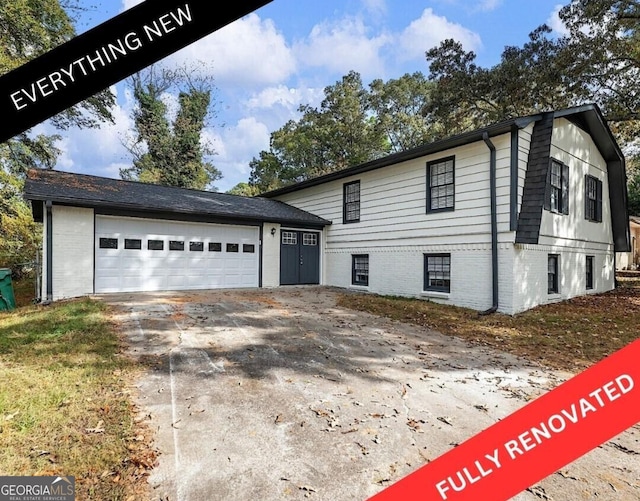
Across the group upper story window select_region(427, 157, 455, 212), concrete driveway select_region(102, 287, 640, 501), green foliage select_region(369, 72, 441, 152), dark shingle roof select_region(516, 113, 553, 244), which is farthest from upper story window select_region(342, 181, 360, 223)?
green foliage select_region(369, 72, 441, 152)

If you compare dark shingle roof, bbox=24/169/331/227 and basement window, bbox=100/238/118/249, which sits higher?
dark shingle roof, bbox=24/169/331/227

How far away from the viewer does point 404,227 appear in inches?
444

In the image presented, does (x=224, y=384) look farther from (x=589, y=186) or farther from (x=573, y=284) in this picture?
(x=589, y=186)

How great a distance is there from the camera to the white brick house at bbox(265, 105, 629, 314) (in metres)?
8.66

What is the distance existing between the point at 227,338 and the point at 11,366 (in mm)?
2731

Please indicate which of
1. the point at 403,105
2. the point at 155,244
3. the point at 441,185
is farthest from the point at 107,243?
the point at 403,105

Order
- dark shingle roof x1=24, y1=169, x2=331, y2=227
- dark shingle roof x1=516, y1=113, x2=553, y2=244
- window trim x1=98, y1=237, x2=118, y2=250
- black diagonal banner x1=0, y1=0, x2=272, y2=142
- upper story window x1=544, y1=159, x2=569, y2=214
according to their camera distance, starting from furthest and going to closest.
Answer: window trim x1=98, y1=237, x2=118, y2=250
upper story window x1=544, y1=159, x2=569, y2=214
dark shingle roof x1=24, y1=169, x2=331, y2=227
dark shingle roof x1=516, y1=113, x2=553, y2=244
black diagonal banner x1=0, y1=0, x2=272, y2=142

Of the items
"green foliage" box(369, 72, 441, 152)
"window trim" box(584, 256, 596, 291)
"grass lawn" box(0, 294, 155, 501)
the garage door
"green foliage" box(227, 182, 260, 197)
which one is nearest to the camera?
"grass lawn" box(0, 294, 155, 501)

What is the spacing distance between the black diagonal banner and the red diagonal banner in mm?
2742

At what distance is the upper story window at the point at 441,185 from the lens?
1008cm

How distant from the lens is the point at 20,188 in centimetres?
1669

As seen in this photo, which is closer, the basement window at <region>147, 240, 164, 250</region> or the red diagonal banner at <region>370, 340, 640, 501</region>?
the red diagonal banner at <region>370, 340, 640, 501</region>

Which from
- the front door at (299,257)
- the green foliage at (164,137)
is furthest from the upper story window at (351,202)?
the green foliage at (164,137)

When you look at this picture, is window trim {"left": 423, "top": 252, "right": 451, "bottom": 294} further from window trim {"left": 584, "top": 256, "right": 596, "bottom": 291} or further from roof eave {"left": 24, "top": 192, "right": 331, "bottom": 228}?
window trim {"left": 584, "top": 256, "right": 596, "bottom": 291}
